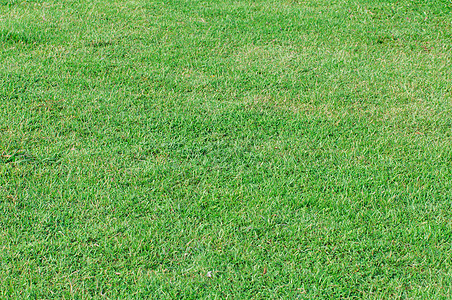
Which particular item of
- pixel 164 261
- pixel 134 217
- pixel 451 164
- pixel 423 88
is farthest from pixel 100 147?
pixel 423 88

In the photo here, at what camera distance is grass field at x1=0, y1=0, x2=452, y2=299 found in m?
2.80

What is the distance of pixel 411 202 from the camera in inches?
131

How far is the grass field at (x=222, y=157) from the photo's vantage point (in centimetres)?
280

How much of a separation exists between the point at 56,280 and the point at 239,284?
3.18 ft

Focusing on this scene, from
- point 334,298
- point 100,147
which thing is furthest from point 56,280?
point 334,298

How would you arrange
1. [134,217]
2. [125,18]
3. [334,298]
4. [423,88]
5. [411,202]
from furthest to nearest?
[125,18] < [423,88] < [411,202] < [134,217] < [334,298]

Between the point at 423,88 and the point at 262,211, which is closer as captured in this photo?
the point at 262,211

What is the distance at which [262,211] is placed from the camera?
3184 millimetres

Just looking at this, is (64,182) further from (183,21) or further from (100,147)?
(183,21)

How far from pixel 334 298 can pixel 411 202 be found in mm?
994

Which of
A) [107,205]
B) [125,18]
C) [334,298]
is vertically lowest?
[334,298]

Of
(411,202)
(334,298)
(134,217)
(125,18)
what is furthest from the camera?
(125,18)

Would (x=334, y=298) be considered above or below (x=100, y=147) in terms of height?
below

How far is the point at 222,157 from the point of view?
12.0 ft
